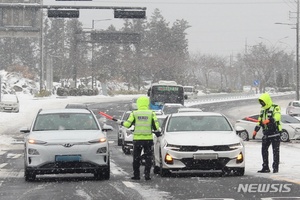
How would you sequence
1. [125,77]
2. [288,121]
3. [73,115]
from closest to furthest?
[73,115] → [288,121] → [125,77]

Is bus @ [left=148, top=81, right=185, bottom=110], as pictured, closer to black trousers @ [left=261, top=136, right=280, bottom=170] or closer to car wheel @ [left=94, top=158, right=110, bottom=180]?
black trousers @ [left=261, top=136, right=280, bottom=170]

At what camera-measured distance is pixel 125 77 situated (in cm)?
14112

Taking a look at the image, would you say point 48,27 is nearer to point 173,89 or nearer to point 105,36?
point 105,36

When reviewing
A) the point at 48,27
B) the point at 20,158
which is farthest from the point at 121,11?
the point at 48,27

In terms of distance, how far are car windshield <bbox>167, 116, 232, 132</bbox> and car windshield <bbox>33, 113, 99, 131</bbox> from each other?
5.55 feet

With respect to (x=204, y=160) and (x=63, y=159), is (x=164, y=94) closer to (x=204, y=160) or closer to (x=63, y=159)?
(x=204, y=160)

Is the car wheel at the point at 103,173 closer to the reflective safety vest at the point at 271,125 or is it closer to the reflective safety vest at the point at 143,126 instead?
the reflective safety vest at the point at 143,126

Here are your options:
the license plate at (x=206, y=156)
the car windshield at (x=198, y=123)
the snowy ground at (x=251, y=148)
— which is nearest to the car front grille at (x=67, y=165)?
the license plate at (x=206, y=156)

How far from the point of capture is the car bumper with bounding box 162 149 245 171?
15562 millimetres

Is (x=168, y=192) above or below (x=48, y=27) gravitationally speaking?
below

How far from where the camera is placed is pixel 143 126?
15867mm

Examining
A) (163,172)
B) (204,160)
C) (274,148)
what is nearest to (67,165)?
(163,172)

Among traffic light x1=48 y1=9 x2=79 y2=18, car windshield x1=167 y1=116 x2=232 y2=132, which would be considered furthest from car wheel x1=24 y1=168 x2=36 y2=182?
traffic light x1=48 y1=9 x2=79 y2=18

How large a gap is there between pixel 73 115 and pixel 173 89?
39898 mm
